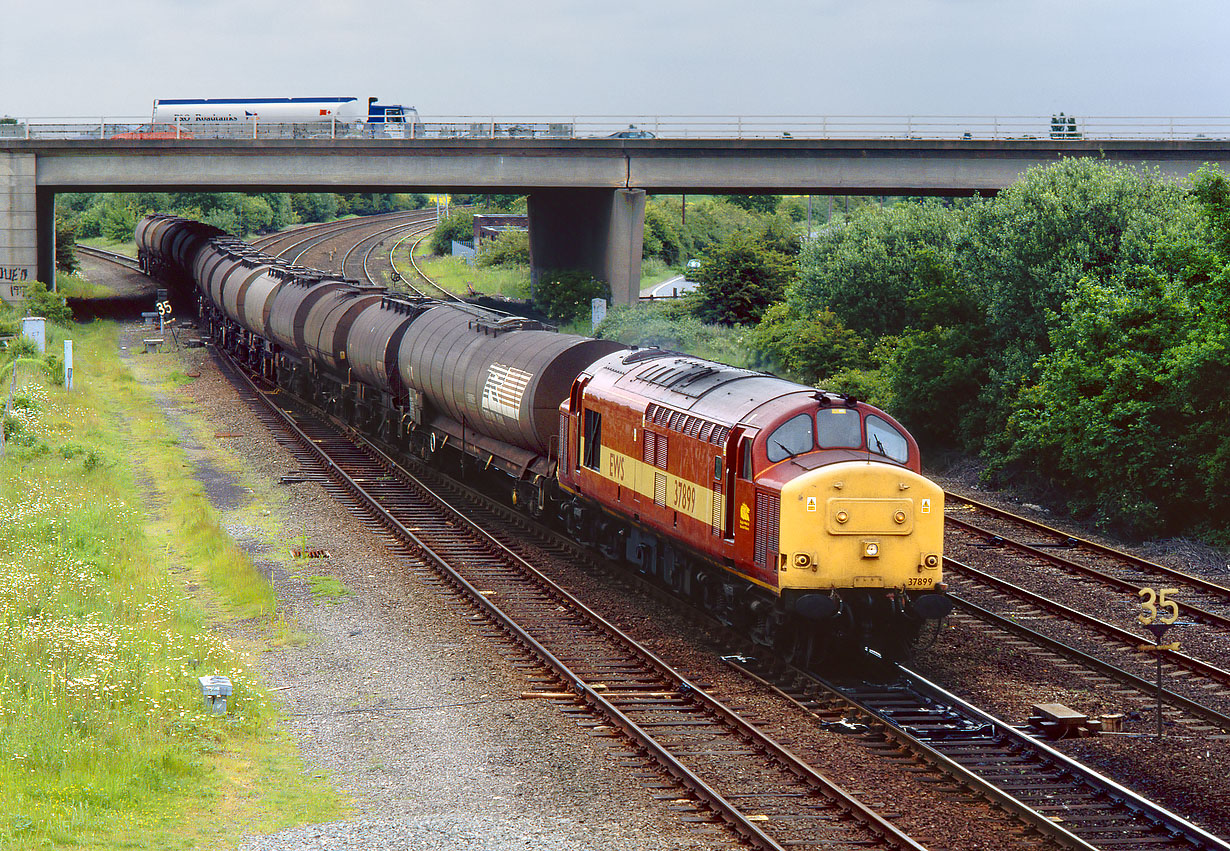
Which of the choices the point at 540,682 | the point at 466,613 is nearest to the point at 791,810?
the point at 540,682

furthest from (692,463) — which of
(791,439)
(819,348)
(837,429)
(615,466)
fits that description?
(819,348)

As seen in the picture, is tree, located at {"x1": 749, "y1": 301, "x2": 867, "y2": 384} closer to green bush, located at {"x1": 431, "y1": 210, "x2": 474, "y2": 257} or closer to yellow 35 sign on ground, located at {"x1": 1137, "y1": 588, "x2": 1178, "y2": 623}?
yellow 35 sign on ground, located at {"x1": 1137, "y1": 588, "x2": 1178, "y2": 623}

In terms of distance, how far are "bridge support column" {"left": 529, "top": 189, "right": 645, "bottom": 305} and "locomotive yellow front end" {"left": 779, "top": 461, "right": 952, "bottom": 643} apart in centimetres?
4063

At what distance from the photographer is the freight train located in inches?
652

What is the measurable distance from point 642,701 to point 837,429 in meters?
4.33

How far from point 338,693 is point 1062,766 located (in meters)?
8.73

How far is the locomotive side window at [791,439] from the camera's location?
56.4 ft

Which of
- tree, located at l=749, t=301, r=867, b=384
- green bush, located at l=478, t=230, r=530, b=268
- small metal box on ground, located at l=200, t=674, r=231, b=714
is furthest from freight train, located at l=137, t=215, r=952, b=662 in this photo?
green bush, located at l=478, t=230, r=530, b=268

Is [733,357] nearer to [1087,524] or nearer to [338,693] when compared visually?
[1087,524]

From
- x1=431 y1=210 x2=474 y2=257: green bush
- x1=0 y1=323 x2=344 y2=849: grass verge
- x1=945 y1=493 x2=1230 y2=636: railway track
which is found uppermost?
x1=431 y1=210 x2=474 y2=257: green bush

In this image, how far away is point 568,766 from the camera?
46.6 ft

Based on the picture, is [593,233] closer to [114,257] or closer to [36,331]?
[36,331]

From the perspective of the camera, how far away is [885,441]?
17.4m

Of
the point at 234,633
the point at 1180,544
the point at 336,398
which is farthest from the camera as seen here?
the point at 336,398
